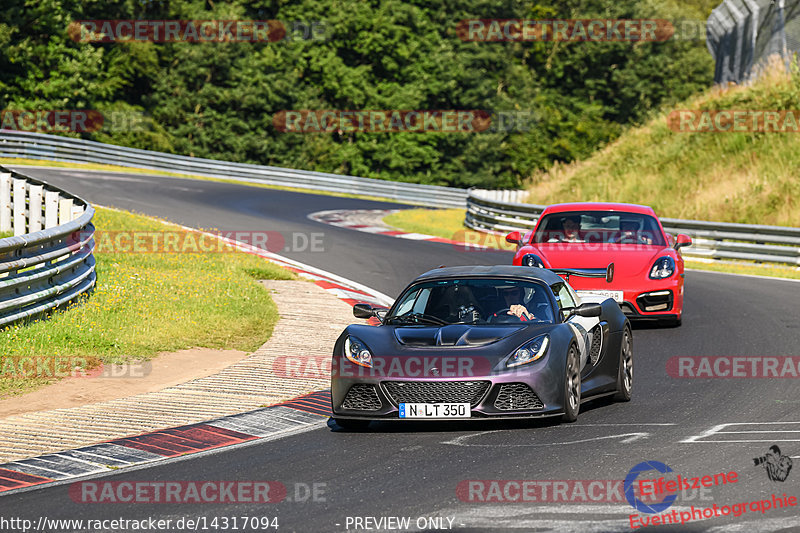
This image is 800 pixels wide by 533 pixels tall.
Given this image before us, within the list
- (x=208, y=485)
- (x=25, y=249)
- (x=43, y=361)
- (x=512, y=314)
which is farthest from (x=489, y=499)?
(x=25, y=249)

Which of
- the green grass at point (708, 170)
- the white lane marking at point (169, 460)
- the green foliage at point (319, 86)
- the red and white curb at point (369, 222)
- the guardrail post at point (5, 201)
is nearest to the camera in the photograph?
the white lane marking at point (169, 460)

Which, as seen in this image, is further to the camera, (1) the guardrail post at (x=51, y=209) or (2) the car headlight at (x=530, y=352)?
(1) the guardrail post at (x=51, y=209)

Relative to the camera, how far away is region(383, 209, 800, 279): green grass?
22.4 meters

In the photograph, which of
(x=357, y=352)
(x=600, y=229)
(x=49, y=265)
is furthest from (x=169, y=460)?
(x=600, y=229)

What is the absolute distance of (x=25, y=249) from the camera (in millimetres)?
12117

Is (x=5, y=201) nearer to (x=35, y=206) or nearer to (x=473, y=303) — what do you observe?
(x=35, y=206)

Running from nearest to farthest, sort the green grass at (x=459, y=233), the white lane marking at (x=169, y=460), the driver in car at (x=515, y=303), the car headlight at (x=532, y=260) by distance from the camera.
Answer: the white lane marking at (x=169, y=460)
the driver in car at (x=515, y=303)
the car headlight at (x=532, y=260)
the green grass at (x=459, y=233)

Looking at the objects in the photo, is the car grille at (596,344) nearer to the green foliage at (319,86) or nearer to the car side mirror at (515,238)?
the car side mirror at (515,238)

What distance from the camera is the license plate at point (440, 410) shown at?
8.15 m

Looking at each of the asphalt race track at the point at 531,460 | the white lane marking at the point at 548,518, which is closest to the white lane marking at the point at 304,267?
the asphalt race track at the point at 531,460

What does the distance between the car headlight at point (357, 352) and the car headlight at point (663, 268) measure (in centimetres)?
632

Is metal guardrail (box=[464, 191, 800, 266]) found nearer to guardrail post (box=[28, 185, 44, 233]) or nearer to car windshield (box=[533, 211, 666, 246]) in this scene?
car windshield (box=[533, 211, 666, 246])

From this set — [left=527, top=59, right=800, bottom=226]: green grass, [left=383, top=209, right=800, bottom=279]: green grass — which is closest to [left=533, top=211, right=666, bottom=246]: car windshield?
[left=383, top=209, right=800, bottom=279]: green grass

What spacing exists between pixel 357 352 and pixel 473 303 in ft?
4.10
